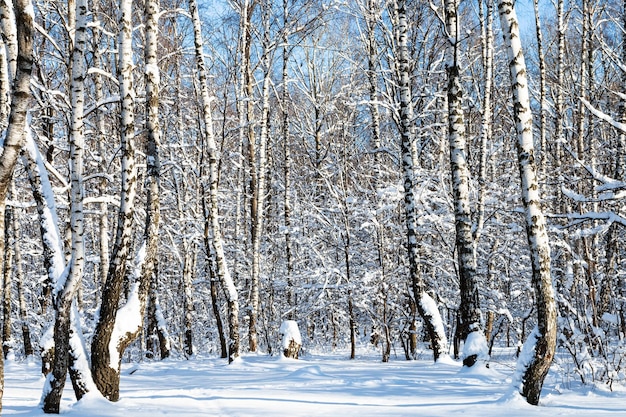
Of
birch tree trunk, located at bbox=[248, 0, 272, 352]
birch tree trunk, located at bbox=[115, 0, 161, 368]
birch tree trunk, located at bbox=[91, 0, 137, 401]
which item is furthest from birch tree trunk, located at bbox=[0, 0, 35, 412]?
birch tree trunk, located at bbox=[248, 0, 272, 352]

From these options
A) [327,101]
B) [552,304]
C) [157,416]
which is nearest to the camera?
[157,416]

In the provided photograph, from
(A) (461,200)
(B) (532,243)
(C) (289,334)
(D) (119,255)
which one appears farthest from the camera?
(C) (289,334)

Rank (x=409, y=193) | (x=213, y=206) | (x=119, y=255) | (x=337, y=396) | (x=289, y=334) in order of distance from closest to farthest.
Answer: (x=337, y=396) → (x=119, y=255) → (x=409, y=193) → (x=213, y=206) → (x=289, y=334)

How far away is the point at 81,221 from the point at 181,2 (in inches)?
395

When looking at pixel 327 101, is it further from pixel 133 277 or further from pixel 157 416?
pixel 157 416

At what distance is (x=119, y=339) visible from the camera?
639 centimetres

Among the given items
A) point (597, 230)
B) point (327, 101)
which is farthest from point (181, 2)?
point (597, 230)

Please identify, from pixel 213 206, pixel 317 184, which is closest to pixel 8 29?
pixel 213 206

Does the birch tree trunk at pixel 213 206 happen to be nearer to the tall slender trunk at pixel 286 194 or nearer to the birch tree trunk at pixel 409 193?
the tall slender trunk at pixel 286 194

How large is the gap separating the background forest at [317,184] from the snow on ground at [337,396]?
0.77m

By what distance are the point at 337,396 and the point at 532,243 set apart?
282cm

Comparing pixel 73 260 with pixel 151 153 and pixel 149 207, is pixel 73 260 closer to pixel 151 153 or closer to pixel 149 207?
pixel 149 207

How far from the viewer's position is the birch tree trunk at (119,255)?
6.11 m

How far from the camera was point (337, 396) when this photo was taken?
6102 millimetres
